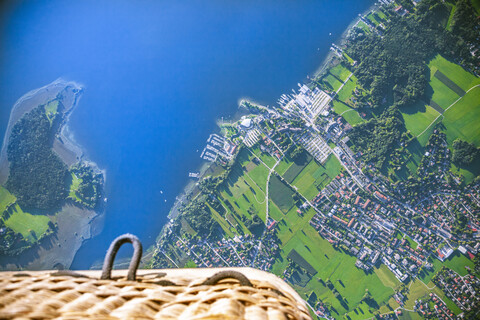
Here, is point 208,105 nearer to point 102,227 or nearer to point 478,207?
point 102,227

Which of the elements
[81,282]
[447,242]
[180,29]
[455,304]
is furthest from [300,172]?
[81,282]

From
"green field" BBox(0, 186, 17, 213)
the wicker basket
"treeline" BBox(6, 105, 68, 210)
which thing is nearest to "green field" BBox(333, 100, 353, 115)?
the wicker basket

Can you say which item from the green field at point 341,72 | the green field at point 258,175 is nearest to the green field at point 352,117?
the green field at point 341,72

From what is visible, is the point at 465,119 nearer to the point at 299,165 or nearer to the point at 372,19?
the point at 372,19

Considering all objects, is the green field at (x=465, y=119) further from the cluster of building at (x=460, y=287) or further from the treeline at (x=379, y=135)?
the cluster of building at (x=460, y=287)

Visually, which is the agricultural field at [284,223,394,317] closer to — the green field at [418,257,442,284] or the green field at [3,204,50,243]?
the green field at [418,257,442,284]

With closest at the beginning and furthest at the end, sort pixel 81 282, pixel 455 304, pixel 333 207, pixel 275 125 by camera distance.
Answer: pixel 81 282
pixel 455 304
pixel 333 207
pixel 275 125

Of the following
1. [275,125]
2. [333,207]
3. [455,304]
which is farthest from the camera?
[275,125]
